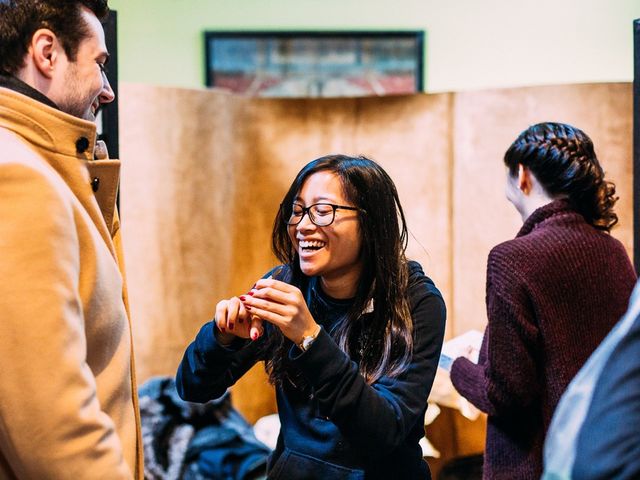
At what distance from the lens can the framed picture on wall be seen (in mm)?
4855

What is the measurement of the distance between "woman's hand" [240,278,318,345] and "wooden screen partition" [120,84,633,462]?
219 centimetres

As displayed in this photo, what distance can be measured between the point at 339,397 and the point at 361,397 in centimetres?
4

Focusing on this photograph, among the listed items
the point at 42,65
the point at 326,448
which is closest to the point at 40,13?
the point at 42,65

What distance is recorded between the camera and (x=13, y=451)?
1204mm

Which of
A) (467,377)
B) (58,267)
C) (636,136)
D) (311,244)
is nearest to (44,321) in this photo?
(58,267)

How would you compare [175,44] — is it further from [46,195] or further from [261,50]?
[46,195]

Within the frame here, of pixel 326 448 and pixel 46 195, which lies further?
pixel 326 448

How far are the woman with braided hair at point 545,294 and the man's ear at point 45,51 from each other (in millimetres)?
1153

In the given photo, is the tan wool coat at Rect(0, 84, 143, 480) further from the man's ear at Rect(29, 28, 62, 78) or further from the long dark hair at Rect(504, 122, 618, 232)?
the long dark hair at Rect(504, 122, 618, 232)

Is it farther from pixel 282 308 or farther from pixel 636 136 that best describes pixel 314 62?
pixel 282 308

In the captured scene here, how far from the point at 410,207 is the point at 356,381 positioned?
242 cm

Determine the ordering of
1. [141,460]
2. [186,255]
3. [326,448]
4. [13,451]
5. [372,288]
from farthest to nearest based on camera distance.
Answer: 1. [186,255]
2. [372,288]
3. [326,448]
4. [141,460]
5. [13,451]

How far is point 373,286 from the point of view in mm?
1709

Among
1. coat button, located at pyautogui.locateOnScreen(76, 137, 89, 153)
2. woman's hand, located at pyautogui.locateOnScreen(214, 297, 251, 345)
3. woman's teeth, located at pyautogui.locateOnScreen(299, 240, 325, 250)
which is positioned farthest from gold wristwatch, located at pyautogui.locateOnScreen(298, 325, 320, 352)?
coat button, located at pyautogui.locateOnScreen(76, 137, 89, 153)
